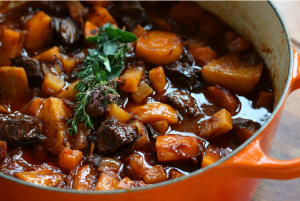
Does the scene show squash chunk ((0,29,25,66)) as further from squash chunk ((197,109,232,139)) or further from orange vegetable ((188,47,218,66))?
squash chunk ((197,109,232,139))

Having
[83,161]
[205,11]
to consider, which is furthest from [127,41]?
[83,161]

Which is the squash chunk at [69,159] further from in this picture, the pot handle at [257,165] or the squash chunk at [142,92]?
the pot handle at [257,165]

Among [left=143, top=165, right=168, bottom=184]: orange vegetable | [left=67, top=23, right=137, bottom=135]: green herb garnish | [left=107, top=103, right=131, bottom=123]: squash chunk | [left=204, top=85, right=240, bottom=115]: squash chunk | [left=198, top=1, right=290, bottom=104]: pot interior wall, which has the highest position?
[left=198, top=1, right=290, bottom=104]: pot interior wall

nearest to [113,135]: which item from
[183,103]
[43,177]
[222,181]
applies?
[43,177]

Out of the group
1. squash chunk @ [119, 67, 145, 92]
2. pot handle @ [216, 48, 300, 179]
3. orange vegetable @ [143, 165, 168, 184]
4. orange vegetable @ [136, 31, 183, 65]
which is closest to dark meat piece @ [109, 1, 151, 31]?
orange vegetable @ [136, 31, 183, 65]

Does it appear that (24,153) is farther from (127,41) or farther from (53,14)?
(53,14)
